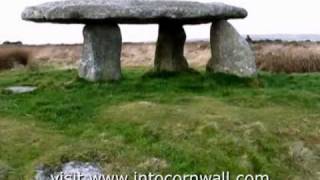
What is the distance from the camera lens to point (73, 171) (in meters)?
12.8

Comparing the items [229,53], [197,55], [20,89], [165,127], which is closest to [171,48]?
[229,53]

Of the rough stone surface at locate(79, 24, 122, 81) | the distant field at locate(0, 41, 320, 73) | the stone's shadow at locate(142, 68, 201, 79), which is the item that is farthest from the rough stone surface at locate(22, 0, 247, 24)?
the distant field at locate(0, 41, 320, 73)

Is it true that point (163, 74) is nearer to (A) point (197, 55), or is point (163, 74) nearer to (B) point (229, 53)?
(B) point (229, 53)

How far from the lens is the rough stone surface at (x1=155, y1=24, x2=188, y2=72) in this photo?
20.7 m

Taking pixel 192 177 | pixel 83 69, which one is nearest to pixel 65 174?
pixel 192 177

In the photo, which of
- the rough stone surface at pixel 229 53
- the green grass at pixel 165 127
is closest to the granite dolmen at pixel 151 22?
the rough stone surface at pixel 229 53

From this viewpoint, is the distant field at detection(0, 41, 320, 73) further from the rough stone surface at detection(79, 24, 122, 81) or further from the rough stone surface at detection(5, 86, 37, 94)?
the rough stone surface at detection(79, 24, 122, 81)

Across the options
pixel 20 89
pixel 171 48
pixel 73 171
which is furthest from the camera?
pixel 171 48

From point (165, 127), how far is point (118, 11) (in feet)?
14.2

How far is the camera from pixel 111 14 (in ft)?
58.4

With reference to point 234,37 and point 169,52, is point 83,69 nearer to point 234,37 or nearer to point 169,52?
point 169,52

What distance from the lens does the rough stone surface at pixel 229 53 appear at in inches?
794

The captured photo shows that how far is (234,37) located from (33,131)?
760 cm

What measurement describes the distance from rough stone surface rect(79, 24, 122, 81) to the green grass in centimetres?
50
